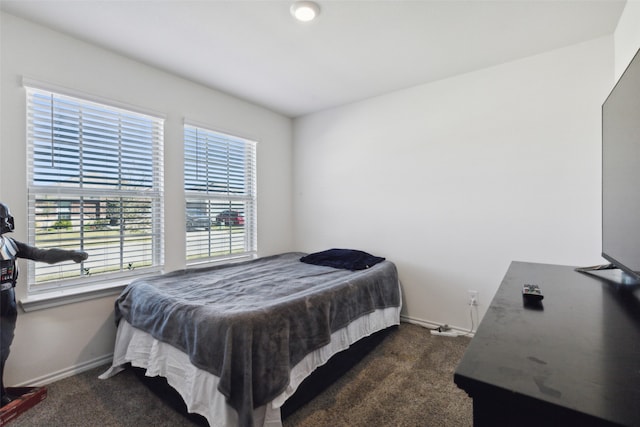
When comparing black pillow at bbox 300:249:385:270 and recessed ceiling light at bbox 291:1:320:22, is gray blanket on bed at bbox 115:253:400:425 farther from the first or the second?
recessed ceiling light at bbox 291:1:320:22

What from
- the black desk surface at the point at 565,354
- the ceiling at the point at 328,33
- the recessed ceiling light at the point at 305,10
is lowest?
the black desk surface at the point at 565,354

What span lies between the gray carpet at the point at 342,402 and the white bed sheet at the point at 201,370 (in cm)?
19

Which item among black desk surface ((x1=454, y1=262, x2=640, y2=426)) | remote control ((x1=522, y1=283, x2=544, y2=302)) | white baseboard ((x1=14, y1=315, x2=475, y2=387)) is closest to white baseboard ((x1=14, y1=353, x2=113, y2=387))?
white baseboard ((x1=14, y1=315, x2=475, y2=387))

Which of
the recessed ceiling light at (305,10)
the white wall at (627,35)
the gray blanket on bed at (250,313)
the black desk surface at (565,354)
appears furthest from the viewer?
Answer: the recessed ceiling light at (305,10)

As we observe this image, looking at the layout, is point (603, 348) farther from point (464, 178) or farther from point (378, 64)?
point (378, 64)

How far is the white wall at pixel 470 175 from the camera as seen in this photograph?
7.27 ft

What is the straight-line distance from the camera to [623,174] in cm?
112

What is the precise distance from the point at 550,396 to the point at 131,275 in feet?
9.19

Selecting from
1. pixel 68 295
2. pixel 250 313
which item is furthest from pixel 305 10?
pixel 68 295

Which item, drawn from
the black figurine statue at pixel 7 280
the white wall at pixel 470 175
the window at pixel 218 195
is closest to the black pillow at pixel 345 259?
the white wall at pixel 470 175

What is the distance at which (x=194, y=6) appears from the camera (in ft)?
5.89

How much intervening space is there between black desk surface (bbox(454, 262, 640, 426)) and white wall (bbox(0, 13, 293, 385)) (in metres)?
2.61

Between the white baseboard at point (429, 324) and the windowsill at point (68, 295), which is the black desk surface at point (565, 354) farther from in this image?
the windowsill at point (68, 295)

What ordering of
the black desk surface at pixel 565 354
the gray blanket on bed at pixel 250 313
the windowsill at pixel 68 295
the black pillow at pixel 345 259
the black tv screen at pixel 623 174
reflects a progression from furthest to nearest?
the black pillow at pixel 345 259 < the windowsill at pixel 68 295 < the gray blanket on bed at pixel 250 313 < the black tv screen at pixel 623 174 < the black desk surface at pixel 565 354
